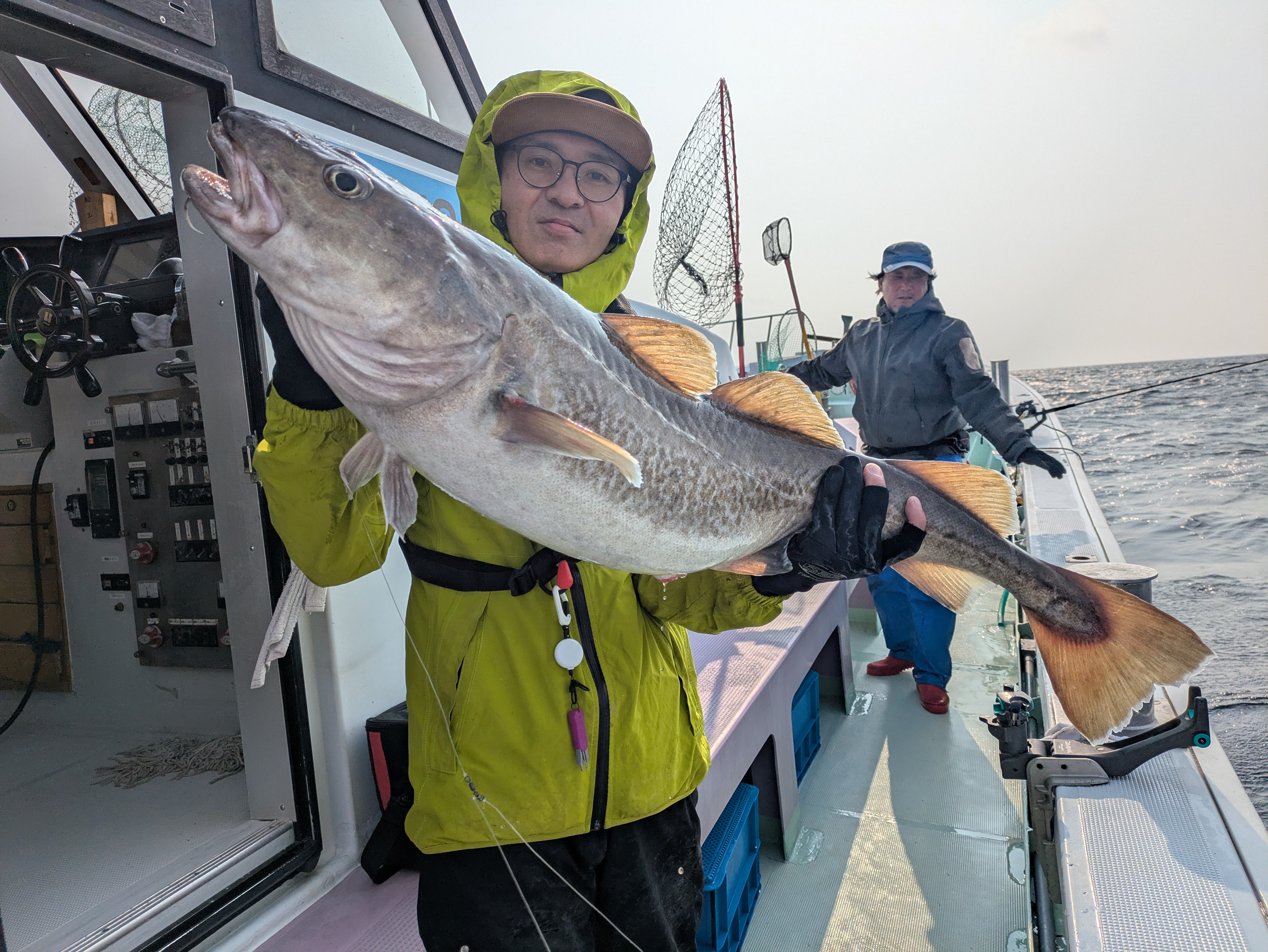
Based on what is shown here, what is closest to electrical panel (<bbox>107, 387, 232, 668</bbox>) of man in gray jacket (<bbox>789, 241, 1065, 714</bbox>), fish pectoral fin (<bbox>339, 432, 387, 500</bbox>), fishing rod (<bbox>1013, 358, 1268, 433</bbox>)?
fish pectoral fin (<bbox>339, 432, 387, 500</bbox>)

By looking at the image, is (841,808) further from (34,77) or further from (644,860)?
(34,77)

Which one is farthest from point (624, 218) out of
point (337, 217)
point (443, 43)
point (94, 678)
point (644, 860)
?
point (94, 678)

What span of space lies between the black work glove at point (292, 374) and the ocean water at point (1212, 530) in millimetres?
4812

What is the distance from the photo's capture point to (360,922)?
2373 mm

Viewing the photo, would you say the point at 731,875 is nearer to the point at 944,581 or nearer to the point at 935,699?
the point at 944,581

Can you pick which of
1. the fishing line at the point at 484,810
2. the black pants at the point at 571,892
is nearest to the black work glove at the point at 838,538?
the black pants at the point at 571,892

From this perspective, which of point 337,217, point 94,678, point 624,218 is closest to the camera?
point 337,217

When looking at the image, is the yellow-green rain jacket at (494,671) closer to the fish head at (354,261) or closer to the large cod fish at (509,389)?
the large cod fish at (509,389)

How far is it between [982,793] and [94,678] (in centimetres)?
565

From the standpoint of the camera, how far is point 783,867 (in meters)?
3.52

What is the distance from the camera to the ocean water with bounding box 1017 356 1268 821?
21.0ft

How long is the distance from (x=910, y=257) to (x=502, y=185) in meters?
4.07

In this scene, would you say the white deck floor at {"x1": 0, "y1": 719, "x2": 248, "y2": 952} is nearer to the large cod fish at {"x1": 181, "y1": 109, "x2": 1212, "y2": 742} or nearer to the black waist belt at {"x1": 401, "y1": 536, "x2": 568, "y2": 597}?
the black waist belt at {"x1": 401, "y1": 536, "x2": 568, "y2": 597}

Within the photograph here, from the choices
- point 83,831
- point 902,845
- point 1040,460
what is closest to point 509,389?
point 83,831
